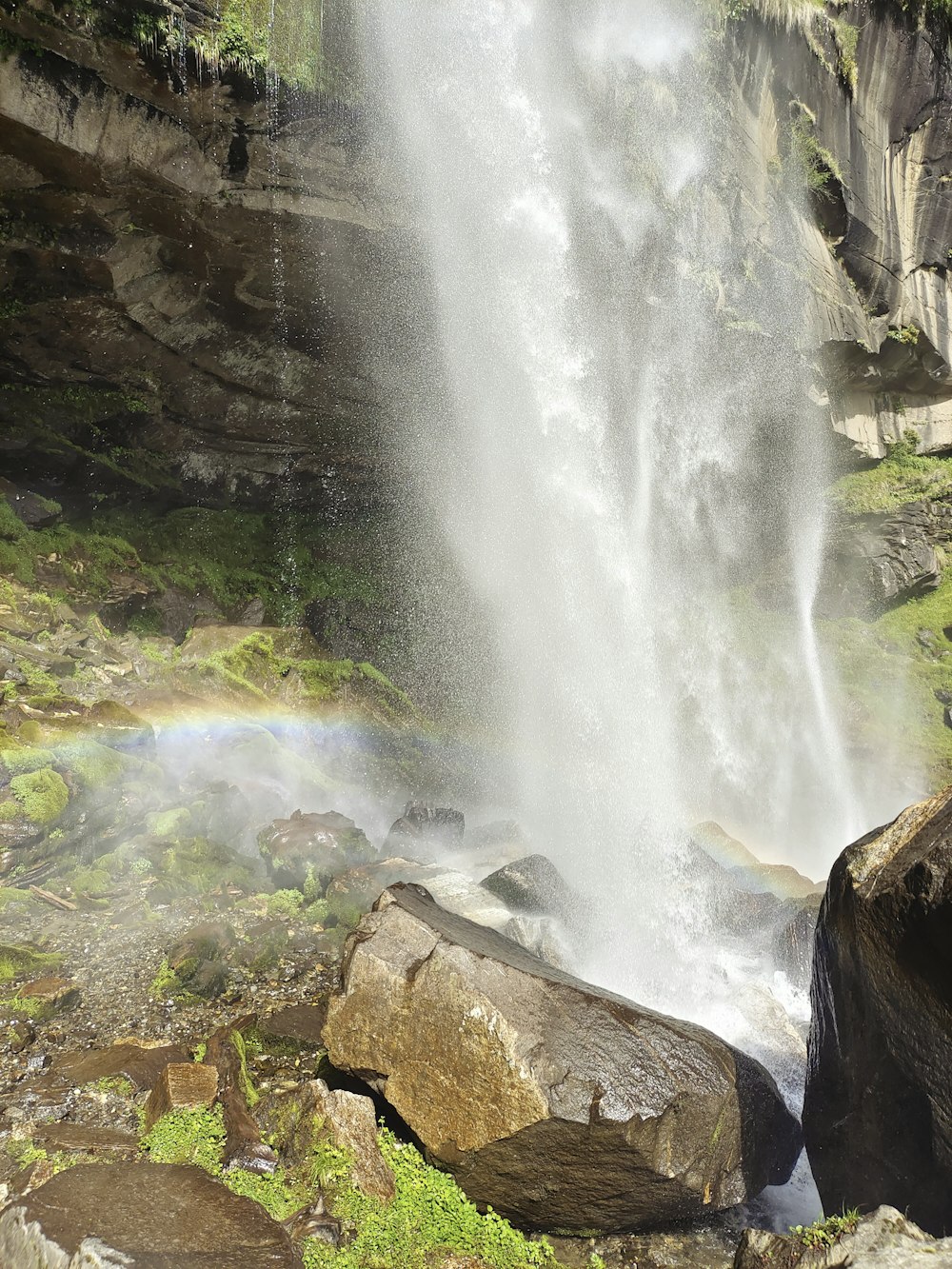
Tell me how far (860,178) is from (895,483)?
22.1 ft

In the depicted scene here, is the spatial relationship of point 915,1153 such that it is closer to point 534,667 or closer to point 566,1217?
point 566,1217

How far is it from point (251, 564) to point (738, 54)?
14.4 meters

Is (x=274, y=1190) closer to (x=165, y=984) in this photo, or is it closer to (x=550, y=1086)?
(x=550, y=1086)

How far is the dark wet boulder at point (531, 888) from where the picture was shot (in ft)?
27.2

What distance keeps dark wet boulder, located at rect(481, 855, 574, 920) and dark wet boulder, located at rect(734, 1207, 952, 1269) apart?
487 centimetres

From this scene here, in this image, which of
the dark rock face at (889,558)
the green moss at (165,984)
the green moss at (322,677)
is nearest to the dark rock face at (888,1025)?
the green moss at (165,984)

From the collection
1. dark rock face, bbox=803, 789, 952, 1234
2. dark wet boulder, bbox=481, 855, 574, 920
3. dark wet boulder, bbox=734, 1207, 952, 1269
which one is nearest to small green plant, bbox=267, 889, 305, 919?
dark wet boulder, bbox=481, 855, 574, 920

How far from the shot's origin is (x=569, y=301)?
14383 mm

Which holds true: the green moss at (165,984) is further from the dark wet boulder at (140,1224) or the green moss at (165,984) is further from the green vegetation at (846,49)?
the green vegetation at (846,49)

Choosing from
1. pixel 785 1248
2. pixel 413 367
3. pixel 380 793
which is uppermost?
pixel 413 367

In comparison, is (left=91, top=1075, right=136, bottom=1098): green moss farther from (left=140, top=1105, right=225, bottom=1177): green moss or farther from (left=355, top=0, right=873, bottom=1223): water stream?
(left=355, top=0, right=873, bottom=1223): water stream

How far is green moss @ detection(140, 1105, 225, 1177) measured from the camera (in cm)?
414

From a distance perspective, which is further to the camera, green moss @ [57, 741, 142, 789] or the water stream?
the water stream

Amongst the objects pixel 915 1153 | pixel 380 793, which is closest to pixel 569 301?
pixel 380 793
